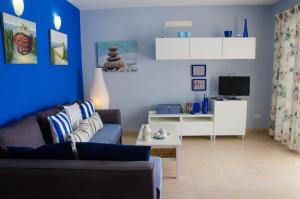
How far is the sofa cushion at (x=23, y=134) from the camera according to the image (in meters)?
1.89

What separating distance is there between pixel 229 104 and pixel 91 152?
3177mm

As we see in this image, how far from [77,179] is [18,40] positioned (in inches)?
69.6

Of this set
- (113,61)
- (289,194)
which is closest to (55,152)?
(289,194)

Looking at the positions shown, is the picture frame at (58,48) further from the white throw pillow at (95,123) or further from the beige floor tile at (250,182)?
the beige floor tile at (250,182)

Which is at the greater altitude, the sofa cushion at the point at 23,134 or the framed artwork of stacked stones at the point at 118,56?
the framed artwork of stacked stones at the point at 118,56

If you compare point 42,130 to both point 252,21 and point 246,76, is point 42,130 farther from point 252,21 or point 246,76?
point 252,21

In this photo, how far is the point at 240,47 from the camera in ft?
13.7

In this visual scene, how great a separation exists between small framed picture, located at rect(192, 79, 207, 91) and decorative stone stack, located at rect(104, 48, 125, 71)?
4.75ft

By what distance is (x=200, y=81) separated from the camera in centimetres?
460

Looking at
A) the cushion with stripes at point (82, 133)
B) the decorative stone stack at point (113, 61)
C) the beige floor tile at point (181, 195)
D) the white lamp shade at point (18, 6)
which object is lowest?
the beige floor tile at point (181, 195)

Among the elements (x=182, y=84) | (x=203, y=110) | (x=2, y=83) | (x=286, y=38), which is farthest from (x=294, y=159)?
(x=2, y=83)

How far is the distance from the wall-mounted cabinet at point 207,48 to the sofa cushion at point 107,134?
164 centimetres

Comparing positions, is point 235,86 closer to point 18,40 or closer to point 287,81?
point 287,81

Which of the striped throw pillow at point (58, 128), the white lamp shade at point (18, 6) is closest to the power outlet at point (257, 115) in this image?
the striped throw pillow at point (58, 128)
